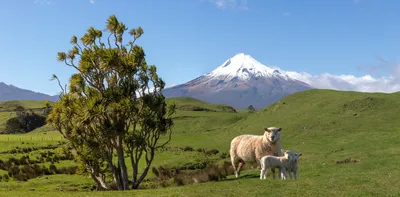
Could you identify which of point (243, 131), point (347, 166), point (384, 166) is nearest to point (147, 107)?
point (347, 166)

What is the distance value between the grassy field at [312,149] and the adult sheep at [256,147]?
1.32 meters

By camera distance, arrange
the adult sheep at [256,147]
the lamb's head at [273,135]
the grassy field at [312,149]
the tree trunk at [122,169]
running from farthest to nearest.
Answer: the tree trunk at [122,169] < the adult sheep at [256,147] < the lamb's head at [273,135] < the grassy field at [312,149]

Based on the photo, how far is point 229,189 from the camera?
21281mm

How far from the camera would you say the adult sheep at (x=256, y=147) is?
2603cm

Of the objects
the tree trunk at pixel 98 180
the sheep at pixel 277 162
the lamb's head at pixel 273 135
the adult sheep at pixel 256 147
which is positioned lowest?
the tree trunk at pixel 98 180

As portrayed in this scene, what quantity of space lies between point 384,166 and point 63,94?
22.9 metres

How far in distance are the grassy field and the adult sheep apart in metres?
1.32

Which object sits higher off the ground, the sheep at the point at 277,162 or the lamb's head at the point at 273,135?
the lamb's head at the point at 273,135

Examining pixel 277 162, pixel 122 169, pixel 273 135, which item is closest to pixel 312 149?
Result: pixel 273 135

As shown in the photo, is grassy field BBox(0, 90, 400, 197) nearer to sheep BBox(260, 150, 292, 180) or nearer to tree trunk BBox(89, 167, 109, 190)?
sheep BBox(260, 150, 292, 180)

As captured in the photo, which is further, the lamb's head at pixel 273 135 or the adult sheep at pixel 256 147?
the adult sheep at pixel 256 147

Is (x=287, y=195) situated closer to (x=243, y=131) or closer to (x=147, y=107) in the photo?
(x=147, y=107)

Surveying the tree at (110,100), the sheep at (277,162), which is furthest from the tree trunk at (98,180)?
the sheep at (277,162)

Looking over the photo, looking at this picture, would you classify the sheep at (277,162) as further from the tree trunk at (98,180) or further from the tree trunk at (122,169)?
the tree trunk at (98,180)
